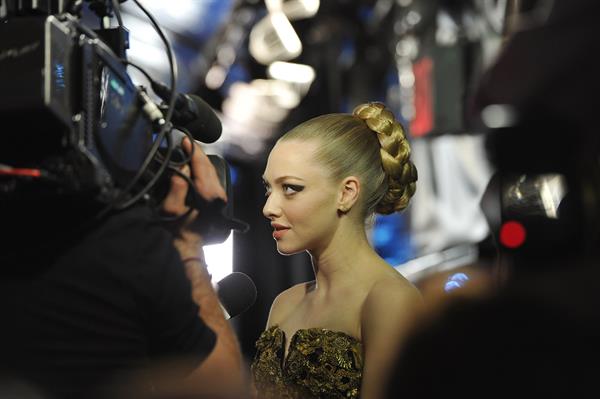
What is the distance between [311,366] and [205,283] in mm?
507

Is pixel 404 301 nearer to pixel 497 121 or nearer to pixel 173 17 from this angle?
pixel 497 121

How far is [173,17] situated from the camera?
5020 millimetres

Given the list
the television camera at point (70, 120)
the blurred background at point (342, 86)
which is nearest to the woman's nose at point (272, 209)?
the television camera at point (70, 120)

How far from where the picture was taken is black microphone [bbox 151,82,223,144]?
134 centimetres

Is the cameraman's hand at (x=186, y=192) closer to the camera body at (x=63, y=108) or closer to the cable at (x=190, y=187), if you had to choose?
the cable at (x=190, y=187)

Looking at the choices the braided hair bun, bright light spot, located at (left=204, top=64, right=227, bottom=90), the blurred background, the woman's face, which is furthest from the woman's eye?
bright light spot, located at (left=204, top=64, right=227, bottom=90)

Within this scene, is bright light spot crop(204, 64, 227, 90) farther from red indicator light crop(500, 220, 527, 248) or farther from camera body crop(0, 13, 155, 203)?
red indicator light crop(500, 220, 527, 248)

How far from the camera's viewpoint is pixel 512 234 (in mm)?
961

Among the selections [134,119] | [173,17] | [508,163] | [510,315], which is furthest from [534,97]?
[173,17]

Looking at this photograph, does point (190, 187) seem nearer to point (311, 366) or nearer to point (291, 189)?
point (291, 189)

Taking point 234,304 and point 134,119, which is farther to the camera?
point 234,304

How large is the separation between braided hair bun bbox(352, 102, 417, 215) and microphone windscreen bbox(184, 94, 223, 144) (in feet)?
1.63

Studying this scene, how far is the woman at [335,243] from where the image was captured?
160 centimetres

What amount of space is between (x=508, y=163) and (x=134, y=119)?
0.68 metres
